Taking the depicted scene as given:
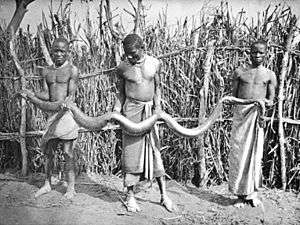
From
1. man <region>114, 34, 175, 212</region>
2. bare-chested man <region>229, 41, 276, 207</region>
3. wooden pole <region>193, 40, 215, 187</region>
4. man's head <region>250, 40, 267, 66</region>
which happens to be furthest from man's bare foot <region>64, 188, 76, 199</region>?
man's head <region>250, 40, 267, 66</region>

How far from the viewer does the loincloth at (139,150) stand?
157 inches

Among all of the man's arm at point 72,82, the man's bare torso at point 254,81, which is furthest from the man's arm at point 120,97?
the man's bare torso at point 254,81

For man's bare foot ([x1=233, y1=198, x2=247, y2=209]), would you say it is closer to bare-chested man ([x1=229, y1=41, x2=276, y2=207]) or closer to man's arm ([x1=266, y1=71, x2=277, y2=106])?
bare-chested man ([x1=229, y1=41, x2=276, y2=207])

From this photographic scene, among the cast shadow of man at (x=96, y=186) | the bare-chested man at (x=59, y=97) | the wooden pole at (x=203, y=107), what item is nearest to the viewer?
the bare-chested man at (x=59, y=97)

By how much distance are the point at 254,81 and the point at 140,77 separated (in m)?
1.22

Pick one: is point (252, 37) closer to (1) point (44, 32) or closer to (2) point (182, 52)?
(2) point (182, 52)

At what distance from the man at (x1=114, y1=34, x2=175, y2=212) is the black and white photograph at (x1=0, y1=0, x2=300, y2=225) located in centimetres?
1

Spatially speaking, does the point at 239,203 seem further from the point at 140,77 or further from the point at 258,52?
the point at 140,77

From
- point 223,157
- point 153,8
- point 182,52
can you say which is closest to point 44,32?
point 153,8

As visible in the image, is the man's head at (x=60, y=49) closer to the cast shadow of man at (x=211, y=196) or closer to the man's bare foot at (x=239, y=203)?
the cast shadow of man at (x=211, y=196)

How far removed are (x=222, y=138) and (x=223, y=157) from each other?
29 cm

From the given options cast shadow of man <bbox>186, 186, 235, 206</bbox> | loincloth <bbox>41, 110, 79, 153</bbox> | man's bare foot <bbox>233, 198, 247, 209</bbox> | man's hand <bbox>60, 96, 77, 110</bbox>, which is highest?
man's hand <bbox>60, 96, 77, 110</bbox>

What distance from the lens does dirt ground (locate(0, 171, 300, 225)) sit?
3969 millimetres

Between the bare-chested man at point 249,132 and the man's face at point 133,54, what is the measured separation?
43.5 inches
